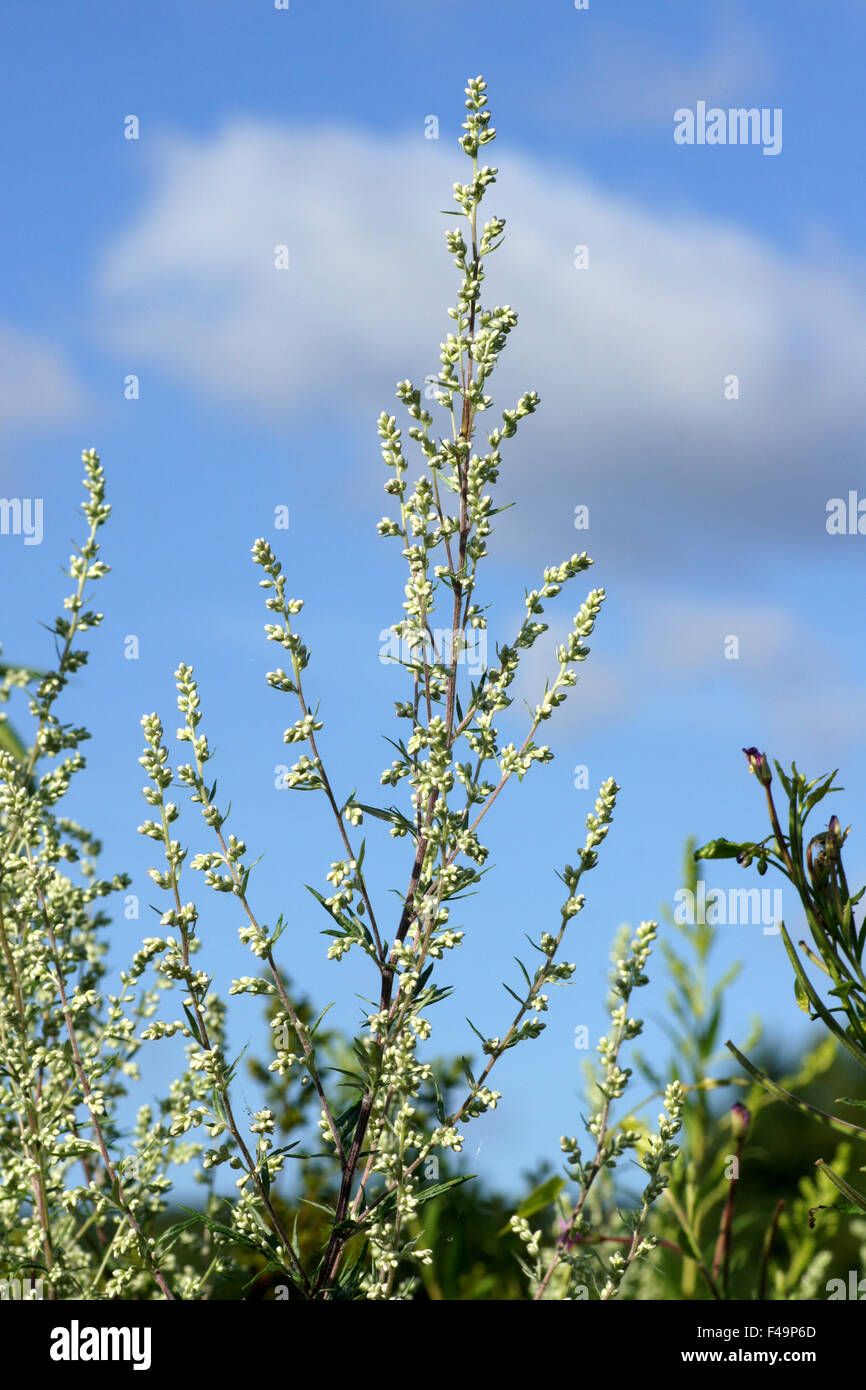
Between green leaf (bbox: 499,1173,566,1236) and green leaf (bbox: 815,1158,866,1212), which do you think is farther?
green leaf (bbox: 499,1173,566,1236)

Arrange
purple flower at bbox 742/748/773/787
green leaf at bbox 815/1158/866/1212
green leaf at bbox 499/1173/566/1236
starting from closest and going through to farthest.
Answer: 1. green leaf at bbox 815/1158/866/1212
2. purple flower at bbox 742/748/773/787
3. green leaf at bbox 499/1173/566/1236

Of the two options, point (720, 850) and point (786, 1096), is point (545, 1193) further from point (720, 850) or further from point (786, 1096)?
point (720, 850)

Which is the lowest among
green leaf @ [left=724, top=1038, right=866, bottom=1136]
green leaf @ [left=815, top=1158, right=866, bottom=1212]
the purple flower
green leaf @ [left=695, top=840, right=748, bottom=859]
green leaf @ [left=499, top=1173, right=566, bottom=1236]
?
green leaf @ [left=499, top=1173, right=566, bottom=1236]

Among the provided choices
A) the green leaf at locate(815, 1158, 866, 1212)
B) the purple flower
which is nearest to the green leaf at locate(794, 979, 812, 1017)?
the green leaf at locate(815, 1158, 866, 1212)

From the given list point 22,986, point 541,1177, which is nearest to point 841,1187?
point 22,986

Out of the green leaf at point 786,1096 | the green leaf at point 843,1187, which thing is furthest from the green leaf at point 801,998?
the green leaf at point 843,1187

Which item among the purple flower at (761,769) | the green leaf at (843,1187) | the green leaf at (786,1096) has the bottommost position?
the green leaf at (843,1187)

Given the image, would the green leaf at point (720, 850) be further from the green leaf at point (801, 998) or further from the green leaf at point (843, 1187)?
the green leaf at point (843, 1187)

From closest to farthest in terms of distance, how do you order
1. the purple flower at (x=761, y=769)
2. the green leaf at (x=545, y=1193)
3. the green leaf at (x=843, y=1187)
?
the green leaf at (x=843, y=1187), the purple flower at (x=761, y=769), the green leaf at (x=545, y=1193)

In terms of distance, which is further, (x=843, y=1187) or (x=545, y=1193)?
(x=545, y=1193)

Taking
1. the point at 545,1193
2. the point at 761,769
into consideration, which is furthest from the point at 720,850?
the point at 545,1193

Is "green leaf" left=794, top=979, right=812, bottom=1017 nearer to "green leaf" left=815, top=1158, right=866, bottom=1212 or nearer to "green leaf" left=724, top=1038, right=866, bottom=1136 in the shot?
"green leaf" left=724, top=1038, right=866, bottom=1136
